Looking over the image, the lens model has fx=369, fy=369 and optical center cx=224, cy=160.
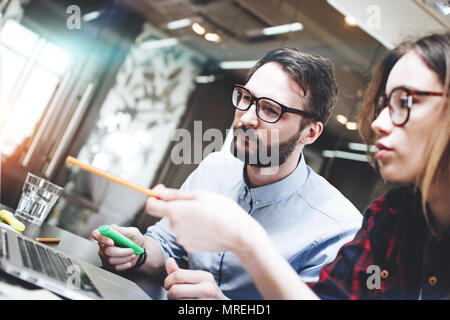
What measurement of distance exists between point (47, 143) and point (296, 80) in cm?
284

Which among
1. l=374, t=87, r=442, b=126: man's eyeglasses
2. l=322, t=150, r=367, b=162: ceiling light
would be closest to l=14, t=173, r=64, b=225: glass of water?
l=374, t=87, r=442, b=126: man's eyeglasses

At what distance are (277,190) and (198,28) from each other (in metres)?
2.49

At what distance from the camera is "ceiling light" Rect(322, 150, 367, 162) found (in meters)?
1.79

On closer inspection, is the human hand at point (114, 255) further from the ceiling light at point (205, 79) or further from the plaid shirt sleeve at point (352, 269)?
the ceiling light at point (205, 79)

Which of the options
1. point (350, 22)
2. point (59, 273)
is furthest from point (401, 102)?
point (350, 22)

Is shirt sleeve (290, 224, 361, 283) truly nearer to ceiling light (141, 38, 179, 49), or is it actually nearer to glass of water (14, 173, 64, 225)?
glass of water (14, 173, 64, 225)

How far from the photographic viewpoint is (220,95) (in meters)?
2.98

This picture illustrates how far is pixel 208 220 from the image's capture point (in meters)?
0.63

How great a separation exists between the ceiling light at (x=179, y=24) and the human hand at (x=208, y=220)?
295 centimetres

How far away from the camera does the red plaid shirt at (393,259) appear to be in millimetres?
752

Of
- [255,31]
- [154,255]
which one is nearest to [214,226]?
[154,255]

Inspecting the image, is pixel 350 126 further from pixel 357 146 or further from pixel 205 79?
pixel 205 79

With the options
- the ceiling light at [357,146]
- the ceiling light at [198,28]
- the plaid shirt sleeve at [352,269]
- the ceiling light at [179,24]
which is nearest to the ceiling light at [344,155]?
the ceiling light at [357,146]
